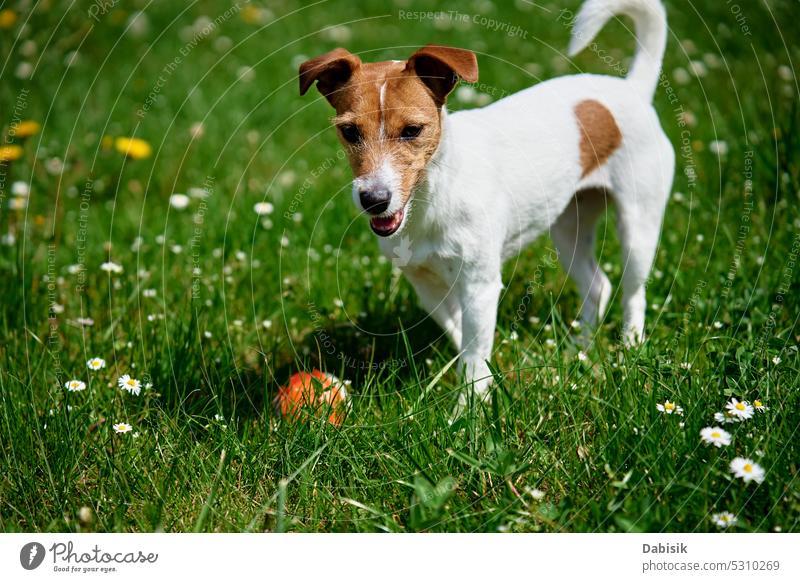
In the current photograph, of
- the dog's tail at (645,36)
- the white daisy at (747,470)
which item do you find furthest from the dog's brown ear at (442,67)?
the white daisy at (747,470)

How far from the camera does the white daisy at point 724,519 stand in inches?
113

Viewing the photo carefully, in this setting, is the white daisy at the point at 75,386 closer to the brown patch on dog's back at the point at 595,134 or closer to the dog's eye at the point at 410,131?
the dog's eye at the point at 410,131

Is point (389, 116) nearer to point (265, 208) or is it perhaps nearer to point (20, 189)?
point (265, 208)

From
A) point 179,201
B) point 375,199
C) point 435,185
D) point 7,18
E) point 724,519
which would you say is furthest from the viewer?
point 7,18

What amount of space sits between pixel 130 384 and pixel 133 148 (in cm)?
330

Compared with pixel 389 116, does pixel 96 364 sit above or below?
below

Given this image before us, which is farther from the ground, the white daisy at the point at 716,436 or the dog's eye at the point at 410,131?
the dog's eye at the point at 410,131

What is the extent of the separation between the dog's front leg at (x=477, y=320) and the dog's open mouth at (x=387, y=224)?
0.55 m

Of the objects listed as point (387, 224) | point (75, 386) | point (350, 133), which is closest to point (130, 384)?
point (75, 386)

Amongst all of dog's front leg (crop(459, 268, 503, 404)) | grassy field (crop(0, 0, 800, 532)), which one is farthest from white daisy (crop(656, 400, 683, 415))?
dog's front leg (crop(459, 268, 503, 404))

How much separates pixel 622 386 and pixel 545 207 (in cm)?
124

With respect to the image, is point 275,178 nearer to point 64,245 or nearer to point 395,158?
point 64,245

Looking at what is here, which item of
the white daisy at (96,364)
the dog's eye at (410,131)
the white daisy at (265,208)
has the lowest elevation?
the white daisy at (265,208)

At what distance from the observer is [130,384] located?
3.76 metres
